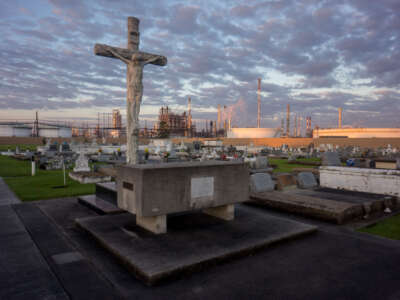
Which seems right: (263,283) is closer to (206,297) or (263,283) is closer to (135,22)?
(206,297)

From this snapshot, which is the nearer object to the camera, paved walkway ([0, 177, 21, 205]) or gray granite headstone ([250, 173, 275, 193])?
paved walkway ([0, 177, 21, 205])

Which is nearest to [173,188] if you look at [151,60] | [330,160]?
[151,60]

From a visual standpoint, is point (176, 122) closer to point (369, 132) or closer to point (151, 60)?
point (369, 132)

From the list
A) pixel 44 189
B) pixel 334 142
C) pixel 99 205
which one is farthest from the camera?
pixel 334 142

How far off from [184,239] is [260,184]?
5.27 metres

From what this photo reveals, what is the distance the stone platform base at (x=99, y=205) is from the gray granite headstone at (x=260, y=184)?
4.67 metres

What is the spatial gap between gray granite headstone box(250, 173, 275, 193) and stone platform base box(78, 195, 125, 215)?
467 centimetres

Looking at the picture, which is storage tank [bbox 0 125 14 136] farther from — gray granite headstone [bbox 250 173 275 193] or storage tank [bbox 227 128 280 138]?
gray granite headstone [bbox 250 173 275 193]

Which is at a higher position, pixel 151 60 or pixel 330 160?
pixel 151 60

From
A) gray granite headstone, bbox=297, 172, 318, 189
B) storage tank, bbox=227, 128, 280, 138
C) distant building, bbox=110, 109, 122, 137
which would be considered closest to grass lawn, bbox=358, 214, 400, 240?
gray granite headstone, bbox=297, 172, 318, 189

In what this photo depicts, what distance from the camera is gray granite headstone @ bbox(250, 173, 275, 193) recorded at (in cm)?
973

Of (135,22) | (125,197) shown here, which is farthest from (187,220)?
(135,22)

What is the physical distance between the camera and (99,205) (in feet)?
26.0

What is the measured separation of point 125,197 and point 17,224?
3.12 metres
